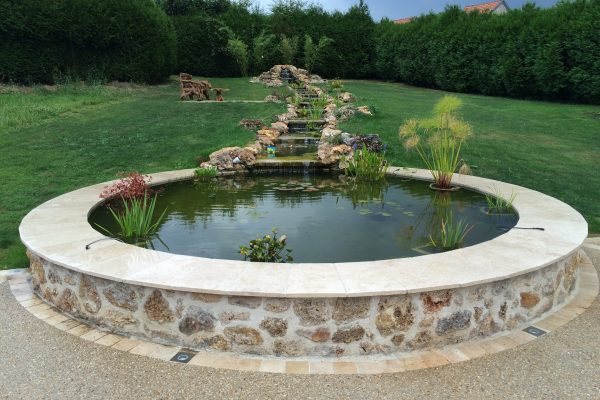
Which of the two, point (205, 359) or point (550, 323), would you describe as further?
point (550, 323)

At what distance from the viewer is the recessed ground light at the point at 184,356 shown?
317cm

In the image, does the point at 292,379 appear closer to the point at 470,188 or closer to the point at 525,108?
the point at 470,188

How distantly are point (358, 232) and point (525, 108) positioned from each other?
1316 cm

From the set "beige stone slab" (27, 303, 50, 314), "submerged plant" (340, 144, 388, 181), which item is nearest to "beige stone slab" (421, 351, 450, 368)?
"beige stone slab" (27, 303, 50, 314)

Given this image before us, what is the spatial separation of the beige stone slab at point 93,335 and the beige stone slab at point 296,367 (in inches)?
55.9

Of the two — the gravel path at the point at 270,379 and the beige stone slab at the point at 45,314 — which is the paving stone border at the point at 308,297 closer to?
the beige stone slab at the point at 45,314

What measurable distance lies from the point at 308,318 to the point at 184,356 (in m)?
0.89

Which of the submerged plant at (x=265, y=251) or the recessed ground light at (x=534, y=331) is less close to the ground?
the submerged plant at (x=265, y=251)

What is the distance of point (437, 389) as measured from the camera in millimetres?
2879

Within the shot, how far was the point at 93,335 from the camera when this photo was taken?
11.4 feet

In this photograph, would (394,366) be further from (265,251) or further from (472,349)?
(265,251)

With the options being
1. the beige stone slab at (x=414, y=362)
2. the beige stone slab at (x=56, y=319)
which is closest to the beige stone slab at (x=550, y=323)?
the beige stone slab at (x=414, y=362)

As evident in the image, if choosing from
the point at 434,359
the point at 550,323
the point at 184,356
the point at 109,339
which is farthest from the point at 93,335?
the point at 550,323

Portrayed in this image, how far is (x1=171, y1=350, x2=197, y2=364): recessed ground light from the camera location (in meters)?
3.17
